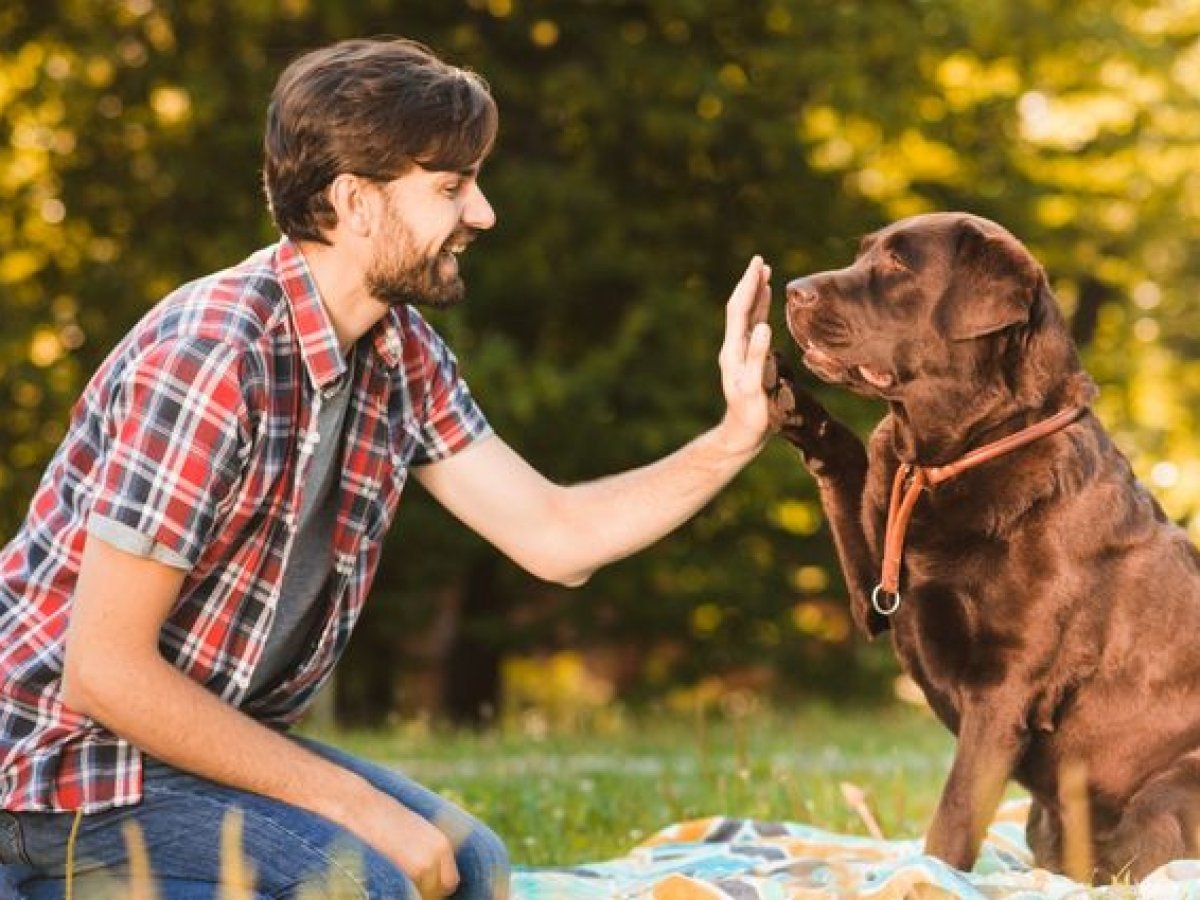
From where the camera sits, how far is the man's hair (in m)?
3.37

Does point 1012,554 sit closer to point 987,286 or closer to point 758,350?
point 987,286

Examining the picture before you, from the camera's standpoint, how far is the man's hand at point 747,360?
3670 mm

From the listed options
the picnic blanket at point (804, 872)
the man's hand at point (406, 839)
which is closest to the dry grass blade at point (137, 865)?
the man's hand at point (406, 839)

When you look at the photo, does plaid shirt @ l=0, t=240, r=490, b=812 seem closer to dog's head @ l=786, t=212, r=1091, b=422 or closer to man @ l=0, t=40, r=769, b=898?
man @ l=0, t=40, r=769, b=898

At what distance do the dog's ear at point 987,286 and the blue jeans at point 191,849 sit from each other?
154 centimetres

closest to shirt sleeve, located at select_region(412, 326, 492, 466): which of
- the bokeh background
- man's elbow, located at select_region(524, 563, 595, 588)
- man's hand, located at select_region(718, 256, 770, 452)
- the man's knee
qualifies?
man's elbow, located at select_region(524, 563, 595, 588)

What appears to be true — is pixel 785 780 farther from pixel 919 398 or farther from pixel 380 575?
pixel 380 575

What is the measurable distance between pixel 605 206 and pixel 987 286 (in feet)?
32.4

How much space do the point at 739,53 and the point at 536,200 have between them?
1936 millimetres

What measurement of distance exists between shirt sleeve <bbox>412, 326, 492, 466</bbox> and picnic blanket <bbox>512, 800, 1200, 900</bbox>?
0.98m

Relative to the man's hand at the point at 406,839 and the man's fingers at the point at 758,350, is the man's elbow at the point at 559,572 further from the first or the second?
the man's hand at the point at 406,839

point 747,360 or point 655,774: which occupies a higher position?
point 747,360

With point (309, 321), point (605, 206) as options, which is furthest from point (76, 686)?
point (605, 206)

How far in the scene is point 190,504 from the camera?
10.0 feet
